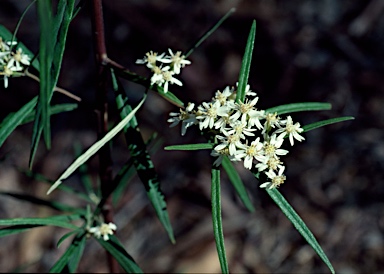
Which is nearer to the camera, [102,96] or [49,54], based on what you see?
[49,54]

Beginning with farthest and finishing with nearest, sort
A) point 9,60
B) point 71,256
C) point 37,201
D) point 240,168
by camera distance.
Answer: point 240,168 < point 37,201 < point 71,256 < point 9,60

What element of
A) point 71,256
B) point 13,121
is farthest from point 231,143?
point 71,256

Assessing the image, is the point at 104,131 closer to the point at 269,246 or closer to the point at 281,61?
the point at 269,246

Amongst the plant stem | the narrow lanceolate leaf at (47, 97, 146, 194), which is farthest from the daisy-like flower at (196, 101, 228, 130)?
the plant stem

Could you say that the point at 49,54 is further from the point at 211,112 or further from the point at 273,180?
the point at 273,180

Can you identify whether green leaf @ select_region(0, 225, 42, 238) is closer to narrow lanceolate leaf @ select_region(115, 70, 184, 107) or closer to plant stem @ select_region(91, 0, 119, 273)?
plant stem @ select_region(91, 0, 119, 273)

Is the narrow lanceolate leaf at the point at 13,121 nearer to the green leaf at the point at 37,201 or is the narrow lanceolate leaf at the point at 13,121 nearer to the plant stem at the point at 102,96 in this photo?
the plant stem at the point at 102,96
